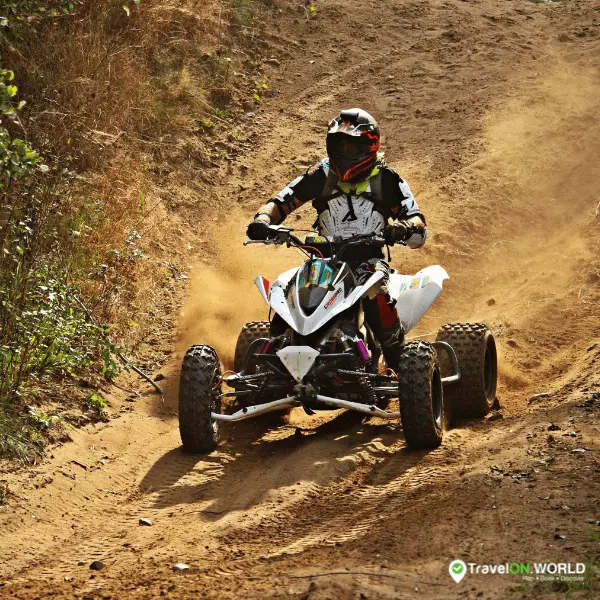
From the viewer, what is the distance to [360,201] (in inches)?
347

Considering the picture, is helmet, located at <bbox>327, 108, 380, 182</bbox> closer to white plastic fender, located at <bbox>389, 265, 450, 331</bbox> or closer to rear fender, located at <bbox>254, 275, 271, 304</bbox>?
white plastic fender, located at <bbox>389, 265, 450, 331</bbox>

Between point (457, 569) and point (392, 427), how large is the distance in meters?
3.24

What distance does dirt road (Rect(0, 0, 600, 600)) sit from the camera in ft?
18.2

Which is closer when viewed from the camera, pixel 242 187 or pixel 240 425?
pixel 240 425

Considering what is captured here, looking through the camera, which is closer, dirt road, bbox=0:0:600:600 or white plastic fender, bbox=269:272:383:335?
dirt road, bbox=0:0:600:600

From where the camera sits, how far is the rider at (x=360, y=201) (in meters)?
8.44

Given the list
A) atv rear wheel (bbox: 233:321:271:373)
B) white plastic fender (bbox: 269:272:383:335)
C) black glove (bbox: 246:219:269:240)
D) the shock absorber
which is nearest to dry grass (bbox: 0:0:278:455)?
atv rear wheel (bbox: 233:321:271:373)

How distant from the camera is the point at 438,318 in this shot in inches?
467

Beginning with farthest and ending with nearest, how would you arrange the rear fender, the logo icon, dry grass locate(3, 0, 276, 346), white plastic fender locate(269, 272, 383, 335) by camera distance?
dry grass locate(3, 0, 276, 346) → the rear fender → white plastic fender locate(269, 272, 383, 335) → the logo icon

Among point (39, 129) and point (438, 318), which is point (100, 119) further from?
point (438, 318)

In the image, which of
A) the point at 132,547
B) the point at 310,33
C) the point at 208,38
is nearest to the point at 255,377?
the point at 132,547

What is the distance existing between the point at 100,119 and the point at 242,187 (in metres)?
2.43

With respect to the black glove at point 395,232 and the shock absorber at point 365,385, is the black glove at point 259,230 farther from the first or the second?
the shock absorber at point 365,385

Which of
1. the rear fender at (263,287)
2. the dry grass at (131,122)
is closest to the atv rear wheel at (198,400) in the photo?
the rear fender at (263,287)
